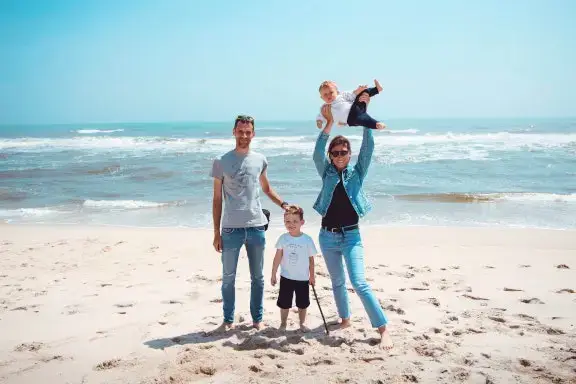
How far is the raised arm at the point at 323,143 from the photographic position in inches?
158

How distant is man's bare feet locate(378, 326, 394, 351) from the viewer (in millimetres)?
3756

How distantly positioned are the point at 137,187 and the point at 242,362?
1200 centimetres

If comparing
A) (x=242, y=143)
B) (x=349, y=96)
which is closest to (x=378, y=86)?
(x=349, y=96)

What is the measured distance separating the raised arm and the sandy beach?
5.20 ft

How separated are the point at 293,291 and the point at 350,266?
628 millimetres

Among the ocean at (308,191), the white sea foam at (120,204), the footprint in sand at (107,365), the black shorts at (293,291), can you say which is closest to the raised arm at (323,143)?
the black shorts at (293,291)

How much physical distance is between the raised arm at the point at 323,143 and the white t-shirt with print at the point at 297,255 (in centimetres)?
66

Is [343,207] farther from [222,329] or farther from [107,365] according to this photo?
[107,365]

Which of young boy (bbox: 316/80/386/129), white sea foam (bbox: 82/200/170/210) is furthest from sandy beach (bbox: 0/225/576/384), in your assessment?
white sea foam (bbox: 82/200/170/210)

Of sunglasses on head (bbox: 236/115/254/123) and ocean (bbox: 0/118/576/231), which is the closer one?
sunglasses on head (bbox: 236/115/254/123)

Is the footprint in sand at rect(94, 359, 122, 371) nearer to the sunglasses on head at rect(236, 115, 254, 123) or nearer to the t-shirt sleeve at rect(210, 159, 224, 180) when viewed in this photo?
the t-shirt sleeve at rect(210, 159, 224, 180)

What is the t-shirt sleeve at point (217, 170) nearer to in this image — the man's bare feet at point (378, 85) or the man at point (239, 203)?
the man at point (239, 203)

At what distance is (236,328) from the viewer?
4.28m

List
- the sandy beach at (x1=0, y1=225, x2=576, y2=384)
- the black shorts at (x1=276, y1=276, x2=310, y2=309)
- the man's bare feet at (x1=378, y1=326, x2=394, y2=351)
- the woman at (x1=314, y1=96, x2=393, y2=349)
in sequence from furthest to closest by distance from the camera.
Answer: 1. the black shorts at (x1=276, y1=276, x2=310, y2=309)
2. the woman at (x1=314, y1=96, x2=393, y2=349)
3. the man's bare feet at (x1=378, y1=326, x2=394, y2=351)
4. the sandy beach at (x1=0, y1=225, x2=576, y2=384)
